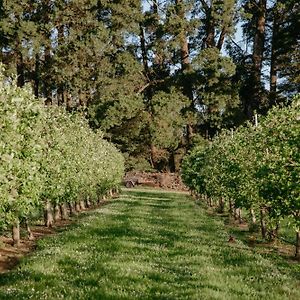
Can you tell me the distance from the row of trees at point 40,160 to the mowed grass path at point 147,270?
94.9 inches

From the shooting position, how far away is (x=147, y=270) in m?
16.6

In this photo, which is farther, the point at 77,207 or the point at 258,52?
the point at 258,52

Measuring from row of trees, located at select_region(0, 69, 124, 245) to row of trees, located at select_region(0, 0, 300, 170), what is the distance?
27628 mm

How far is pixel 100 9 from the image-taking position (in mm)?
81875

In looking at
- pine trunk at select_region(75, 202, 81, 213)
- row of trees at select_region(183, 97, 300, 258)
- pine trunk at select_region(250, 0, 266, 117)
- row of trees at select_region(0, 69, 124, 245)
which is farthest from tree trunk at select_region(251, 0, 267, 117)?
row of trees at select_region(183, 97, 300, 258)

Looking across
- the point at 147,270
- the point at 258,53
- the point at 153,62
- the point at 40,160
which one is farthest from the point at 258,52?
the point at 147,270

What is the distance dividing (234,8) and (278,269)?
236 feet

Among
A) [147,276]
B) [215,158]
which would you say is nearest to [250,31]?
[215,158]

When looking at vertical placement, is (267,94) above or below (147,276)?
above

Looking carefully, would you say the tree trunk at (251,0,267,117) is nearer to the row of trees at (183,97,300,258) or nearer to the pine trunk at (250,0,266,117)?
the pine trunk at (250,0,266,117)

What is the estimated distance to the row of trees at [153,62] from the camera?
73.1m

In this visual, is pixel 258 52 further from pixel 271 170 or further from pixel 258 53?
pixel 271 170

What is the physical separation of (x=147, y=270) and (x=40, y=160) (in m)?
8.82

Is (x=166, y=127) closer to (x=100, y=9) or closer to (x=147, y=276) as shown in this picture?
(x=100, y=9)
